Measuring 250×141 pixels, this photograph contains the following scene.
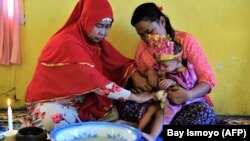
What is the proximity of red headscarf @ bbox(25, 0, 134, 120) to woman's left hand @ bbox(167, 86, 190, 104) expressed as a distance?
14.3 inches

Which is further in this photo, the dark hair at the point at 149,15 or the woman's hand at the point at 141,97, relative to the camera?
the dark hair at the point at 149,15

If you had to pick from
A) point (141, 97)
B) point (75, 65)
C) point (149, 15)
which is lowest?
point (141, 97)

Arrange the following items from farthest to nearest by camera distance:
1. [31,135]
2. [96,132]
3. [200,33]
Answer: [200,33], [96,132], [31,135]

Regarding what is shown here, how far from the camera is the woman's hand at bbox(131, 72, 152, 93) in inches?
83.0

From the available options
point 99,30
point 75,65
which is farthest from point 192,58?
point 75,65

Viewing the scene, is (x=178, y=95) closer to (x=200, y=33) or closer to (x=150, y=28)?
(x=150, y=28)

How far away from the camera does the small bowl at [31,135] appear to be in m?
1.14

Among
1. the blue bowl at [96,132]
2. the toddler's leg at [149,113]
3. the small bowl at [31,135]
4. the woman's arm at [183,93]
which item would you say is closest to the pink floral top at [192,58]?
the woman's arm at [183,93]

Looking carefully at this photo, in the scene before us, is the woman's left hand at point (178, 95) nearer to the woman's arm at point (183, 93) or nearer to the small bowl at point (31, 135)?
the woman's arm at point (183, 93)

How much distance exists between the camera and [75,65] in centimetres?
191

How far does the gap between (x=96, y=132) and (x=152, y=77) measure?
785mm

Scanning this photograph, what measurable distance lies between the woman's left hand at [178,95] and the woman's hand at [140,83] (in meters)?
0.16

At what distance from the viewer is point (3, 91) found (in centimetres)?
262

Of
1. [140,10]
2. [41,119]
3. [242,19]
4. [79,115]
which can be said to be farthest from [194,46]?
[41,119]
